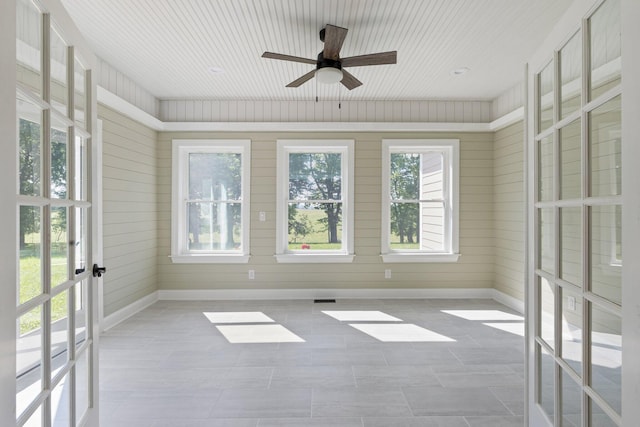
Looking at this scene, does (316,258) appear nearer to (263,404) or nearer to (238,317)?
(238,317)

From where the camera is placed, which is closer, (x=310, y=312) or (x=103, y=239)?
(x=103, y=239)

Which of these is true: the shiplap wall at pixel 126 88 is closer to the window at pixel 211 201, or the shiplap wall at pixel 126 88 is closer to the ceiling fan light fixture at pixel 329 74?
the window at pixel 211 201

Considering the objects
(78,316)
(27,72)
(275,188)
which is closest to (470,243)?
(275,188)

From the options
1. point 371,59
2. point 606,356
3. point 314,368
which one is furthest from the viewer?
point 371,59

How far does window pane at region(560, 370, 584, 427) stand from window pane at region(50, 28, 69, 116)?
2.21m

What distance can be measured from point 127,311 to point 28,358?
3.47 m

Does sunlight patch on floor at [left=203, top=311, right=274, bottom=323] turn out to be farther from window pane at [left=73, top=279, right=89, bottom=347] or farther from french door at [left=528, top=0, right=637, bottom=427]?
french door at [left=528, top=0, right=637, bottom=427]

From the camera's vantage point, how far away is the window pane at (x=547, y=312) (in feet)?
5.11

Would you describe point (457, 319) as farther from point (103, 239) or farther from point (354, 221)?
point (103, 239)

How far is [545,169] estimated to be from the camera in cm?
163

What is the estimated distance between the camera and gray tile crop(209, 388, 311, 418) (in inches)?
88.7

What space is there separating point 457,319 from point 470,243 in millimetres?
1405

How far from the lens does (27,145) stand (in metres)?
1.16

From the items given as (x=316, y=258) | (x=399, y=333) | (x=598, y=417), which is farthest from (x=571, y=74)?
(x=316, y=258)
